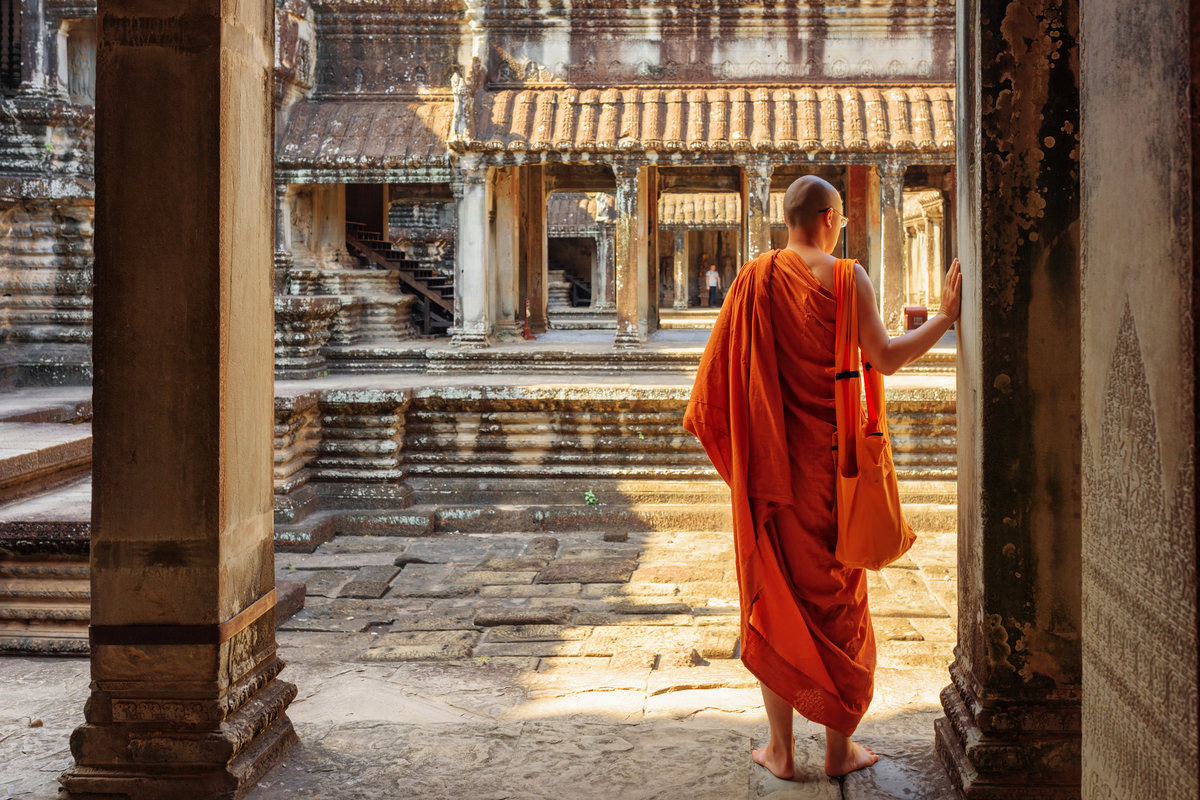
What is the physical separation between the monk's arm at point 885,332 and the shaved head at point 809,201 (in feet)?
0.65

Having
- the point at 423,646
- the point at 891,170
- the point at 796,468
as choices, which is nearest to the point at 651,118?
the point at 891,170

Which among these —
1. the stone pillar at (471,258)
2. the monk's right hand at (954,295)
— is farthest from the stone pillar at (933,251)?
the monk's right hand at (954,295)

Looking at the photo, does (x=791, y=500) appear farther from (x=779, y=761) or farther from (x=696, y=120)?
(x=696, y=120)

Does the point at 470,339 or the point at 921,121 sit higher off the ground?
the point at 921,121

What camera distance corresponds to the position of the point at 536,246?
13.3 m

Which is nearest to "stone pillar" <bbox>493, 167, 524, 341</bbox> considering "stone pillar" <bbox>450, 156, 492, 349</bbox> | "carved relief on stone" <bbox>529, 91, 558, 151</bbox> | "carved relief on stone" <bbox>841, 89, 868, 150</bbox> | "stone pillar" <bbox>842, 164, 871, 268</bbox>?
"stone pillar" <bbox>450, 156, 492, 349</bbox>

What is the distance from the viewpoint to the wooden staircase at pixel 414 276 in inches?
525

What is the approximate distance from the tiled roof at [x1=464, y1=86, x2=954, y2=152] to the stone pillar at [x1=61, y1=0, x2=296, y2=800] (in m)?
7.51

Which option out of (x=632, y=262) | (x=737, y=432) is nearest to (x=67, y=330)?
(x=632, y=262)

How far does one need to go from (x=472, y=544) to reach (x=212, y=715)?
12.4 feet

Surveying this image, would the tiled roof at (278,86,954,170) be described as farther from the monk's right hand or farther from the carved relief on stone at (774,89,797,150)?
the monk's right hand

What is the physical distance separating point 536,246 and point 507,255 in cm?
134

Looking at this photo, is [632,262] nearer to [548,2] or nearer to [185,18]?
[548,2]

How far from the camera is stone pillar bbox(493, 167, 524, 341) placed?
1167cm
